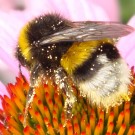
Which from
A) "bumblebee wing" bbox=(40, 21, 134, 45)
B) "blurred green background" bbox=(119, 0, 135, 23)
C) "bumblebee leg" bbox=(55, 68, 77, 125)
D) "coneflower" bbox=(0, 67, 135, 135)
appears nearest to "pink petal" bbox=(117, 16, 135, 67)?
"coneflower" bbox=(0, 67, 135, 135)

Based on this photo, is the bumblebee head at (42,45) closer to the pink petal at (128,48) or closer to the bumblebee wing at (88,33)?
the bumblebee wing at (88,33)

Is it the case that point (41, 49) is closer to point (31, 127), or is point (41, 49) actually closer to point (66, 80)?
point (66, 80)

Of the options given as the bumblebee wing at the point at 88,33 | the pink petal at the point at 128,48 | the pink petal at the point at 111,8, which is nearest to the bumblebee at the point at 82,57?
the bumblebee wing at the point at 88,33

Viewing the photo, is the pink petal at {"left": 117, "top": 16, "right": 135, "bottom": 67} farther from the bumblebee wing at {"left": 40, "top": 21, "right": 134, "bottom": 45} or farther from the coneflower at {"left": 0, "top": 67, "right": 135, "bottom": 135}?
the bumblebee wing at {"left": 40, "top": 21, "right": 134, "bottom": 45}

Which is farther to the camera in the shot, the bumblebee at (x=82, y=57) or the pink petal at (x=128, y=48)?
the pink petal at (x=128, y=48)

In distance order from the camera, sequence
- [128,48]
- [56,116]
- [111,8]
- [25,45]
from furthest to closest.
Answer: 1. [111,8]
2. [128,48]
3. [56,116]
4. [25,45]

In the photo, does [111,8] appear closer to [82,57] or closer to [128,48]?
[128,48]

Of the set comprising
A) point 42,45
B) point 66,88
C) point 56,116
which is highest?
point 42,45

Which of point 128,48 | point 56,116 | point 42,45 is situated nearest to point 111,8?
point 128,48
